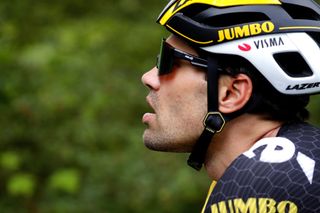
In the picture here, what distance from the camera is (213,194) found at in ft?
10.8

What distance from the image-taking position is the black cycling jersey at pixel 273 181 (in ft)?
10.4

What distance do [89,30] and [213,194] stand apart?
5.89 metres

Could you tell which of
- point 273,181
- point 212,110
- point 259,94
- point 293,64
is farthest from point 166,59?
point 273,181

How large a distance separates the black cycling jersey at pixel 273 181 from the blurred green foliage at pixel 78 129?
3636 mm

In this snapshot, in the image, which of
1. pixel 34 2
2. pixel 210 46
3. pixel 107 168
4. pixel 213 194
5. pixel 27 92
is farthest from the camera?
pixel 34 2

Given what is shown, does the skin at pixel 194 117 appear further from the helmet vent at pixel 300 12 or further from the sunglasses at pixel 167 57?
the helmet vent at pixel 300 12

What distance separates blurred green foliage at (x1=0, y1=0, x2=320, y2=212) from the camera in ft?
24.3

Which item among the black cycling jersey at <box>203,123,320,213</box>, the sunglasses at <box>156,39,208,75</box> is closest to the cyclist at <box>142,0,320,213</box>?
the sunglasses at <box>156,39,208,75</box>

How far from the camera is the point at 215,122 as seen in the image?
3.64 metres

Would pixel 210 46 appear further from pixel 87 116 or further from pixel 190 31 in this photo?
pixel 87 116

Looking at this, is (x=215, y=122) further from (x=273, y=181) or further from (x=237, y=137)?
(x=273, y=181)

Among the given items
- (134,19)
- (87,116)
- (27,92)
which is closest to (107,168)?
(87,116)

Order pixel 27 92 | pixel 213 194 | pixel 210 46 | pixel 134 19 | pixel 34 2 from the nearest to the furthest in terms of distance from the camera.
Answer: pixel 213 194 < pixel 210 46 < pixel 27 92 < pixel 34 2 < pixel 134 19

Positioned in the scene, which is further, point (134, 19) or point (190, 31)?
point (134, 19)
